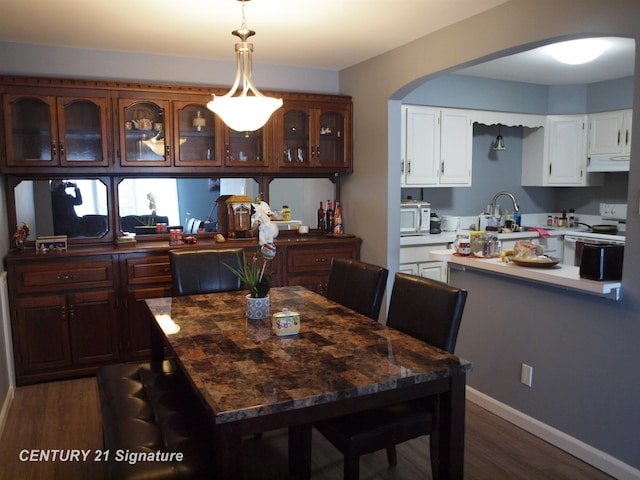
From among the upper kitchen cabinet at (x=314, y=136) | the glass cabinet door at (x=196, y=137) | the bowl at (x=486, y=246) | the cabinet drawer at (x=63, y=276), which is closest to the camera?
the bowl at (x=486, y=246)

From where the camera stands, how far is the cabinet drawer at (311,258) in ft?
13.7

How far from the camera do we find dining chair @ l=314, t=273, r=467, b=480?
6.23 ft

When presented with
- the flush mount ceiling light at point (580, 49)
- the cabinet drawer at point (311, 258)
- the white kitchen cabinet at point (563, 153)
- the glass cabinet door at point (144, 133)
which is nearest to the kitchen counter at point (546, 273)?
the cabinet drawer at point (311, 258)

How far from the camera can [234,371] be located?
168 cm

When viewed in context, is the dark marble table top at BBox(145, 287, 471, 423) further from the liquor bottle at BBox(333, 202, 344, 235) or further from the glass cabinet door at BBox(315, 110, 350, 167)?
the glass cabinet door at BBox(315, 110, 350, 167)

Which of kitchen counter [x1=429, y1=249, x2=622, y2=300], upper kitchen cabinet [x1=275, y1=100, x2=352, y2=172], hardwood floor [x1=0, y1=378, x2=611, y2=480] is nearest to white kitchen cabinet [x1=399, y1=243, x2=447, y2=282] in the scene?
upper kitchen cabinet [x1=275, y1=100, x2=352, y2=172]

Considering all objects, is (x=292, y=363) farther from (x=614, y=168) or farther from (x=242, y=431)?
(x=614, y=168)

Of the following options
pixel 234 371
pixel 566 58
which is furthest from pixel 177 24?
pixel 566 58

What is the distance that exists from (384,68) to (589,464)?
2.98m

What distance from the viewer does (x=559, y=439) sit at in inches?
106

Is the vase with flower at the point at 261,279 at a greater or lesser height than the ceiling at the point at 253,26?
lesser

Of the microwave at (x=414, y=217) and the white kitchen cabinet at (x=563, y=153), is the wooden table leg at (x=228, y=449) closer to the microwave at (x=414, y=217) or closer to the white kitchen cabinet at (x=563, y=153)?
the microwave at (x=414, y=217)

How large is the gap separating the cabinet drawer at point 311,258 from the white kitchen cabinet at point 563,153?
105 inches

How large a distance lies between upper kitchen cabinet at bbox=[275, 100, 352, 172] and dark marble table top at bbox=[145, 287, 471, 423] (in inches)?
85.1
